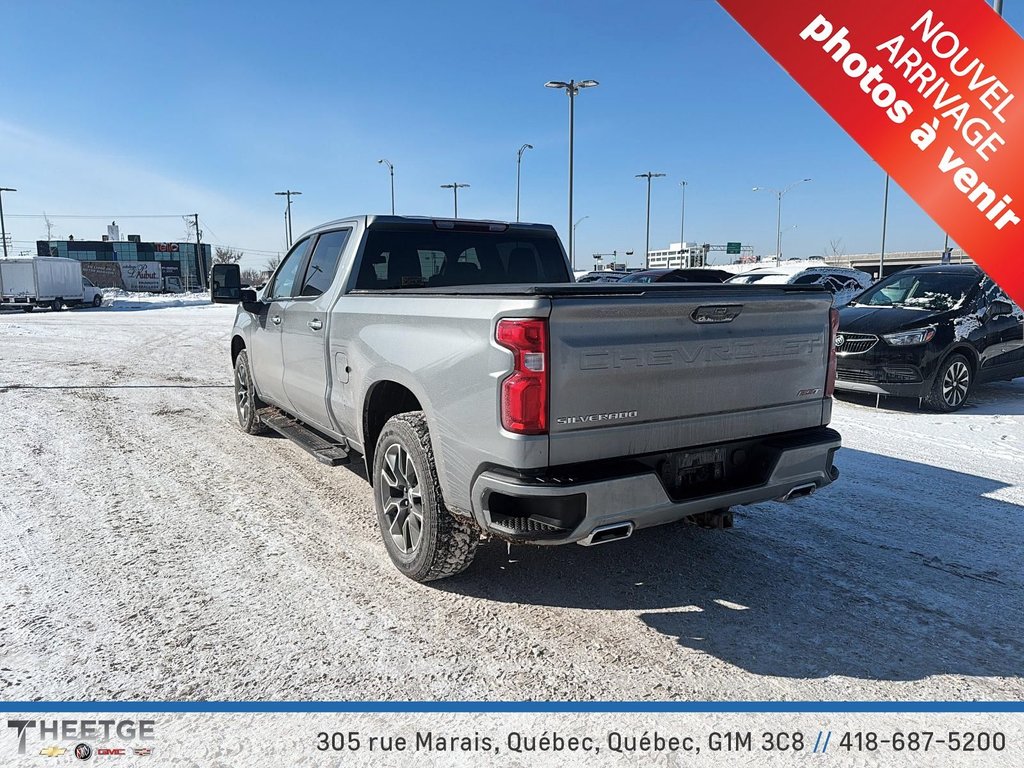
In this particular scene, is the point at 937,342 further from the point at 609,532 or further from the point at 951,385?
the point at 609,532

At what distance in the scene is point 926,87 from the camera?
5.09 metres

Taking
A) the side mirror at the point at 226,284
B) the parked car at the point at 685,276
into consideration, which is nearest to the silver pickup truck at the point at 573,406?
the side mirror at the point at 226,284

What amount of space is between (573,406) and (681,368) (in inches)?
23.0

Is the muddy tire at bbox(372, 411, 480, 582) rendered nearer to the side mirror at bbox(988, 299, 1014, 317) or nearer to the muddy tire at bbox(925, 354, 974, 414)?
the muddy tire at bbox(925, 354, 974, 414)

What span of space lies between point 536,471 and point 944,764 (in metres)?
1.74

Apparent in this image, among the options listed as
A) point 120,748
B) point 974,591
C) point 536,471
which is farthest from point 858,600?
point 120,748

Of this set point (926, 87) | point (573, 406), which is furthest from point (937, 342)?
point (573, 406)

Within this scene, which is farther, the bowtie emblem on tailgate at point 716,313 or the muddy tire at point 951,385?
the muddy tire at point 951,385

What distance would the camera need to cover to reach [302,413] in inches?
209

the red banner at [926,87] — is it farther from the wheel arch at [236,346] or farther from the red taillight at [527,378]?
the wheel arch at [236,346]

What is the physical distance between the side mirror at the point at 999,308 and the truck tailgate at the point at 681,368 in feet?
21.2

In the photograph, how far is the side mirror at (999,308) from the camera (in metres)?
8.32

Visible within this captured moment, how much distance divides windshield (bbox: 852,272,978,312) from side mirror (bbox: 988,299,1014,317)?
12.7 inches

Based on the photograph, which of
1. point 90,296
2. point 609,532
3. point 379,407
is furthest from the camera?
point 90,296
